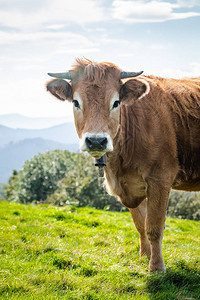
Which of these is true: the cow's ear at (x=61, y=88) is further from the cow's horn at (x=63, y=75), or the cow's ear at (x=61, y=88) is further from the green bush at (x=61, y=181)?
the green bush at (x=61, y=181)

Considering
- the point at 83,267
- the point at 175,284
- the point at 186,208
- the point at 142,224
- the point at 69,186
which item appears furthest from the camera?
the point at 186,208

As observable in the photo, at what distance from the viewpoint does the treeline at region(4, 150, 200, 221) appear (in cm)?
2631

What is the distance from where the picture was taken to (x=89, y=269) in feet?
17.1

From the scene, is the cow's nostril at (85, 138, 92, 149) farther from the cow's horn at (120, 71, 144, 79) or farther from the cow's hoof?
the cow's hoof

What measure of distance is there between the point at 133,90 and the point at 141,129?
2.01ft

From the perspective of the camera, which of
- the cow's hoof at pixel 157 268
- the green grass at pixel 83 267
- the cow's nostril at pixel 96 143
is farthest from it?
the cow's hoof at pixel 157 268

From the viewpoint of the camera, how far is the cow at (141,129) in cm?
523

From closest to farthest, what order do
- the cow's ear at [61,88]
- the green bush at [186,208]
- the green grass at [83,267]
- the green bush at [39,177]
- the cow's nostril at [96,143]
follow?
1. the green grass at [83,267]
2. the cow's nostril at [96,143]
3. the cow's ear at [61,88]
4. the green bush at [186,208]
5. the green bush at [39,177]

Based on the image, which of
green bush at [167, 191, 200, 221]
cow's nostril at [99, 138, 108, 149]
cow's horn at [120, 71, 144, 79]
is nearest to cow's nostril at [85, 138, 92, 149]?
cow's nostril at [99, 138, 108, 149]

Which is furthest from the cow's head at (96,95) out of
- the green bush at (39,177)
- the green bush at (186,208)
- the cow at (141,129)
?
the green bush at (39,177)

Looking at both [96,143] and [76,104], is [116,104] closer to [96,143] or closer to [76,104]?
[76,104]

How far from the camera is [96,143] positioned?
4574 mm

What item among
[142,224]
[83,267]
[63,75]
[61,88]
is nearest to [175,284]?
[83,267]

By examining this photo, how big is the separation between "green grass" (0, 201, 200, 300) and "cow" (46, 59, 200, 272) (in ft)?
1.68
